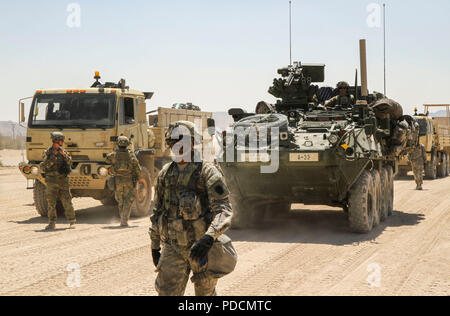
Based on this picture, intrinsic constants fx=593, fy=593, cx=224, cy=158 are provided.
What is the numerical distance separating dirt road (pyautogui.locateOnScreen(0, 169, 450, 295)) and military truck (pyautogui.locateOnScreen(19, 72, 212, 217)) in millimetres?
743

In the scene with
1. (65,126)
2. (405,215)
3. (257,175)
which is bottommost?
(405,215)

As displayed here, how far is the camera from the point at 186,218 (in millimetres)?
4238

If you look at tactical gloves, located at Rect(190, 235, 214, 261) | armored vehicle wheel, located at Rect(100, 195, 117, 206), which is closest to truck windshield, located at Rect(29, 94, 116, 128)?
armored vehicle wheel, located at Rect(100, 195, 117, 206)

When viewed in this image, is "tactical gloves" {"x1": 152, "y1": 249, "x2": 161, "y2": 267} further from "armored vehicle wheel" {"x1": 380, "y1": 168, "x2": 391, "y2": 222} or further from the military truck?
"armored vehicle wheel" {"x1": 380, "y1": 168, "x2": 391, "y2": 222}

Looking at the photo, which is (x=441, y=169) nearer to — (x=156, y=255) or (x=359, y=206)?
(x=359, y=206)

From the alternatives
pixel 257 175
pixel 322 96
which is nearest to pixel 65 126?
pixel 257 175

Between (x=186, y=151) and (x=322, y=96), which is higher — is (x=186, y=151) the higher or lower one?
the lower one

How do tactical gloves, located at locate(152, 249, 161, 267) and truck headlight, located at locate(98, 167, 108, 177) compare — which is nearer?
tactical gloves, located at locate(152, 249, 161, 267)

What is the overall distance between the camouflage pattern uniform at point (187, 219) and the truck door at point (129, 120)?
7399 mm

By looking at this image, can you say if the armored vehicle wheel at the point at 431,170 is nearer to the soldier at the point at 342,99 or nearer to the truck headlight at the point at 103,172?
the soldier at the point at 342,99

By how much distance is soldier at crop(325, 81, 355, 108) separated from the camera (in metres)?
11.6

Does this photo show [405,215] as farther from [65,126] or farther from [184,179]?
[184,179]

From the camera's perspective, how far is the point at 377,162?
424 inches
